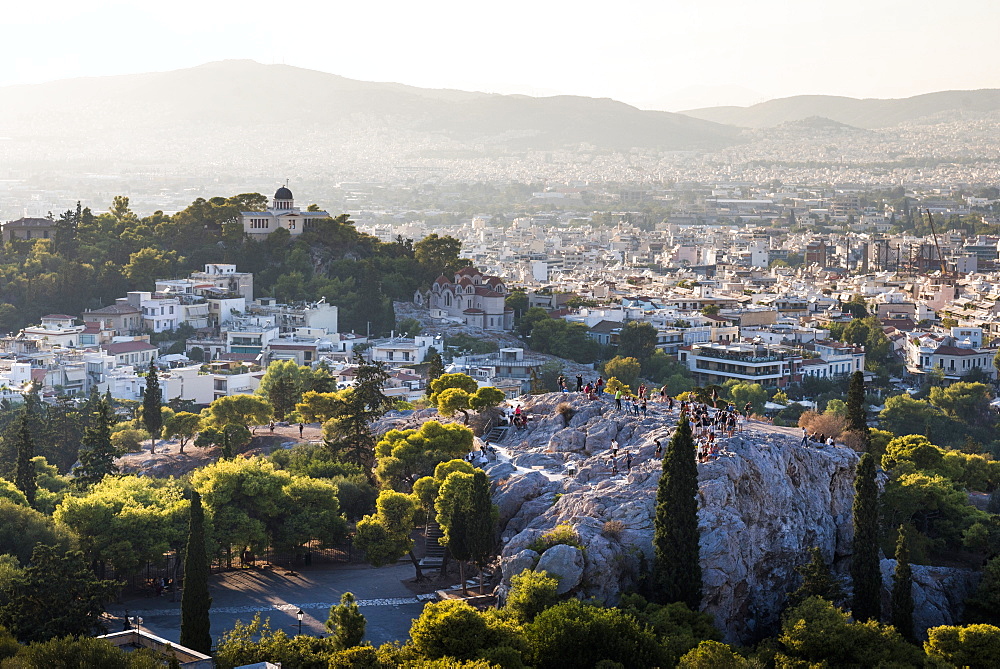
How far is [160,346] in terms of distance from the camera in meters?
49.0

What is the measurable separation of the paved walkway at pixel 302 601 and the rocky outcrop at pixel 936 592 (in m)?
7.04

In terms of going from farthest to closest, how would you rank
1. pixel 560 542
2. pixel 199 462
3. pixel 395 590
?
pixel 199 462 → pixel 395 590 → pixel 560 542

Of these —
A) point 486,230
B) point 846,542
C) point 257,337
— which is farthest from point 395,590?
point 486,230

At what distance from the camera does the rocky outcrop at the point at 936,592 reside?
73.0ft

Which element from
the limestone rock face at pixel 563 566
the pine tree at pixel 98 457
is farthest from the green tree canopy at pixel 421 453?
the limestone rock face at pixel 563 566

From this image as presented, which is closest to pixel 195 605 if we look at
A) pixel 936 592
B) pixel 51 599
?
pixel 51 599

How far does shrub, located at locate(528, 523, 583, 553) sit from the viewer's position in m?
21.2

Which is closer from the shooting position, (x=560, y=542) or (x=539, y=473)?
(x=560, y=542)

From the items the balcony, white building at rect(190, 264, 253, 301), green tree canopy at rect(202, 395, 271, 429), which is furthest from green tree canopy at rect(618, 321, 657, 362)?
green tree canopy at rect(202, 395, 271, 429)

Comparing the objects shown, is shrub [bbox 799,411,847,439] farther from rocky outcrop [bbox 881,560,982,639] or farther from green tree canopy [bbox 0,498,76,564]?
green tree canopy [bbox 0,498,76,564]

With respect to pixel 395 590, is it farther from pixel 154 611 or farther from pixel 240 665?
pixel 240 665

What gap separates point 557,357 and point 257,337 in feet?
34.6

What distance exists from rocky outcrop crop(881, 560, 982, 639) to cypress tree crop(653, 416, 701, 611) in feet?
10.6

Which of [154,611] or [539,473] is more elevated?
[539,473]
